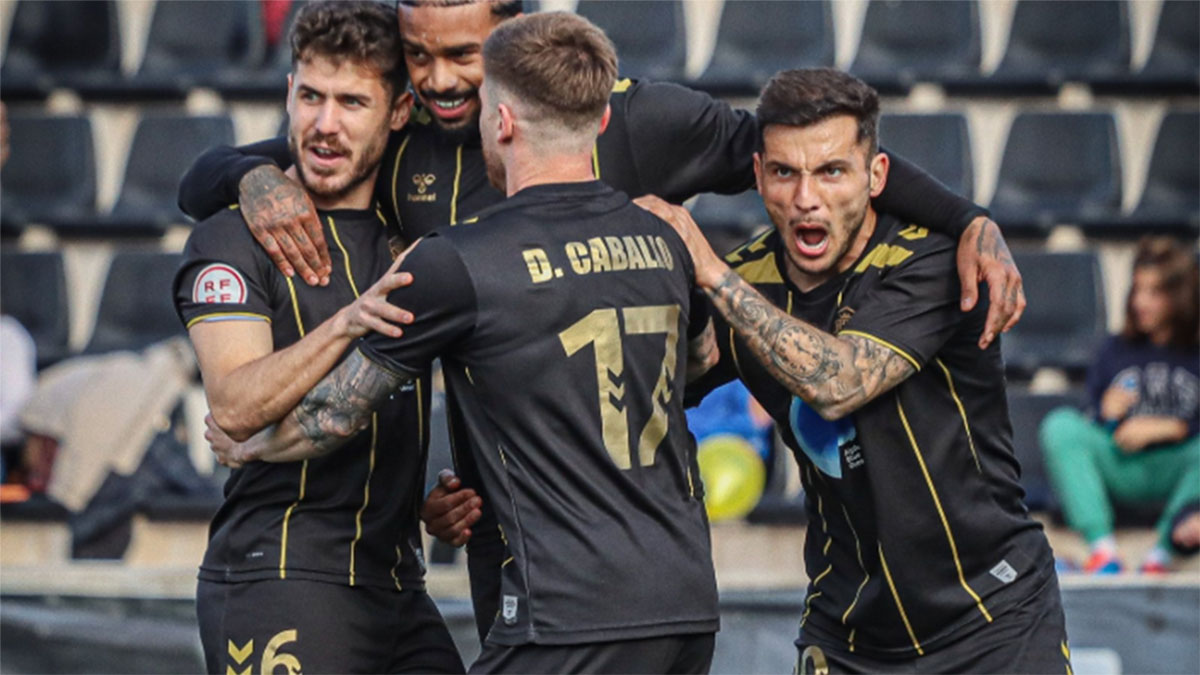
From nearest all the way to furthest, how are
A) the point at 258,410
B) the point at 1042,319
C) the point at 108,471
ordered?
the point at 258,410
the point at 108,471
the point at 1042,319

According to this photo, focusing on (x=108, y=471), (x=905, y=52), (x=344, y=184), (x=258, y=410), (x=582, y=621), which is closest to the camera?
(x=582, y=621)

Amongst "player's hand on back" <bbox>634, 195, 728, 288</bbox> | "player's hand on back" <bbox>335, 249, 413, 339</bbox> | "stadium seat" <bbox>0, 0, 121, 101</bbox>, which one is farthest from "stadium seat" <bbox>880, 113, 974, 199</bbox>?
"player's hand on back" <bbox>335, 249, 413, 339</bbox>

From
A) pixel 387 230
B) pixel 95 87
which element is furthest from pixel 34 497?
pixel 387 230

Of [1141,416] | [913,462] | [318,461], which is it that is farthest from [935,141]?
[318,461]

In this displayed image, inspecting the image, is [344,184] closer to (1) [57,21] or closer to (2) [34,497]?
(2) [34,497]

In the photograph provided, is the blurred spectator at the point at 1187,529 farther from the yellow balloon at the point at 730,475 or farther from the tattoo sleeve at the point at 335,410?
the tattoo sleeve at the point at 335,410

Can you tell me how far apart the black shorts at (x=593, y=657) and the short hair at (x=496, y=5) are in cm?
154

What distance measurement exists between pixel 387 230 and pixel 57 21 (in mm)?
5855

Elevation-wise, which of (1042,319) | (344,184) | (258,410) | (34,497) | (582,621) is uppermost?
(344,184)

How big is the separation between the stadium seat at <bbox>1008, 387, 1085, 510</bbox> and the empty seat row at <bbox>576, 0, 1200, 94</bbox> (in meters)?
1.79

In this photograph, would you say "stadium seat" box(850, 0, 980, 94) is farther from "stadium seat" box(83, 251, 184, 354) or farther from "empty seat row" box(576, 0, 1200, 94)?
"stadium seat" box(83, 251, 184, 354)

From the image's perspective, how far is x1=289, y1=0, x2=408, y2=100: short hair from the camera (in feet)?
13.2

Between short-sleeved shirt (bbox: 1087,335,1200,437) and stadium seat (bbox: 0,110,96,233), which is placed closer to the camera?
short-sleeved shirt (bbox: 1087,335,1200,437)

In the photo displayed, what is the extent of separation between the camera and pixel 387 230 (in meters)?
4.19
